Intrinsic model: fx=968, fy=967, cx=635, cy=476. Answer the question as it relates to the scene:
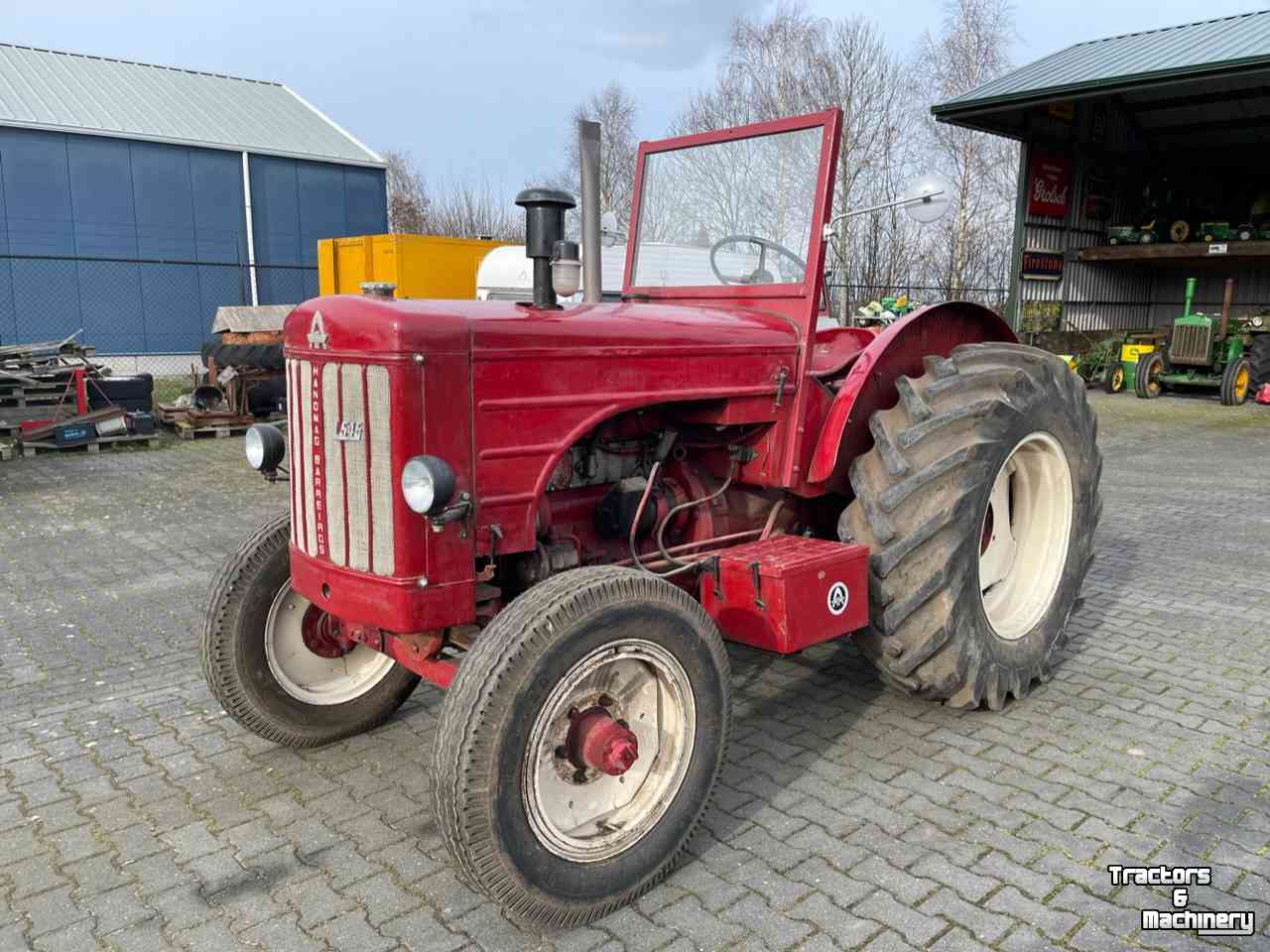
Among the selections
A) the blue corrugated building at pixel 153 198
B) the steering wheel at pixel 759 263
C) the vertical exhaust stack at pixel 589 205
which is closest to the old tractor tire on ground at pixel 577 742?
the vertical exhaust stack at pixel 589 205

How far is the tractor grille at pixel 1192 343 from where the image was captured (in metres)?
15.1

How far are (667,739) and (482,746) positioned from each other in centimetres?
60

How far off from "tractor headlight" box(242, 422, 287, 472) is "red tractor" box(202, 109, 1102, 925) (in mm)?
11

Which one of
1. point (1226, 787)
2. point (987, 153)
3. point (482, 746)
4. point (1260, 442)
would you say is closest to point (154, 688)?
point (482, 746)

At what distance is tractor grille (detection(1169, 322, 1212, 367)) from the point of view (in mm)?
15133

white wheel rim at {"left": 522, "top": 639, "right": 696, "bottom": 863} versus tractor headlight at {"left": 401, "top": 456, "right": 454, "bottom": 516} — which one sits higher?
tractor headlight at {"left": 401, "top": 456, "right": 454, "bottom": 516}

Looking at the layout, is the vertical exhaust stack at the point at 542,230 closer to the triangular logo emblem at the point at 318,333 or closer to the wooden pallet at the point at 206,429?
the triangular logo emblem at the point at 318,333

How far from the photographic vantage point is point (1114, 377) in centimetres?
1622

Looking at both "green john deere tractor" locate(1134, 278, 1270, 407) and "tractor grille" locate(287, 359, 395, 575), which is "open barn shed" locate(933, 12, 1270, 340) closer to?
"green john deere tractor" locate(1134, 278, 1270, 407)

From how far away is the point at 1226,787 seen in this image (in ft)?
10.1

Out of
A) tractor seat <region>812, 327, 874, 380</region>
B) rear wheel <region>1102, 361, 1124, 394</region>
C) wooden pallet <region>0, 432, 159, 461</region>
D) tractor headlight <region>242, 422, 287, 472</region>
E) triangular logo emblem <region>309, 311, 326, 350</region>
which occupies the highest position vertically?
triangular logo emblem <region>309, 311, 326, 350</region>

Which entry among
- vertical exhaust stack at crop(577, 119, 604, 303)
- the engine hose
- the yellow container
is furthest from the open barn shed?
the engine hose

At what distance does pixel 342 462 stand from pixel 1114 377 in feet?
53.4

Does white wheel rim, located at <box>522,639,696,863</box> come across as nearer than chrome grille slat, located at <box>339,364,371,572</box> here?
Yes
